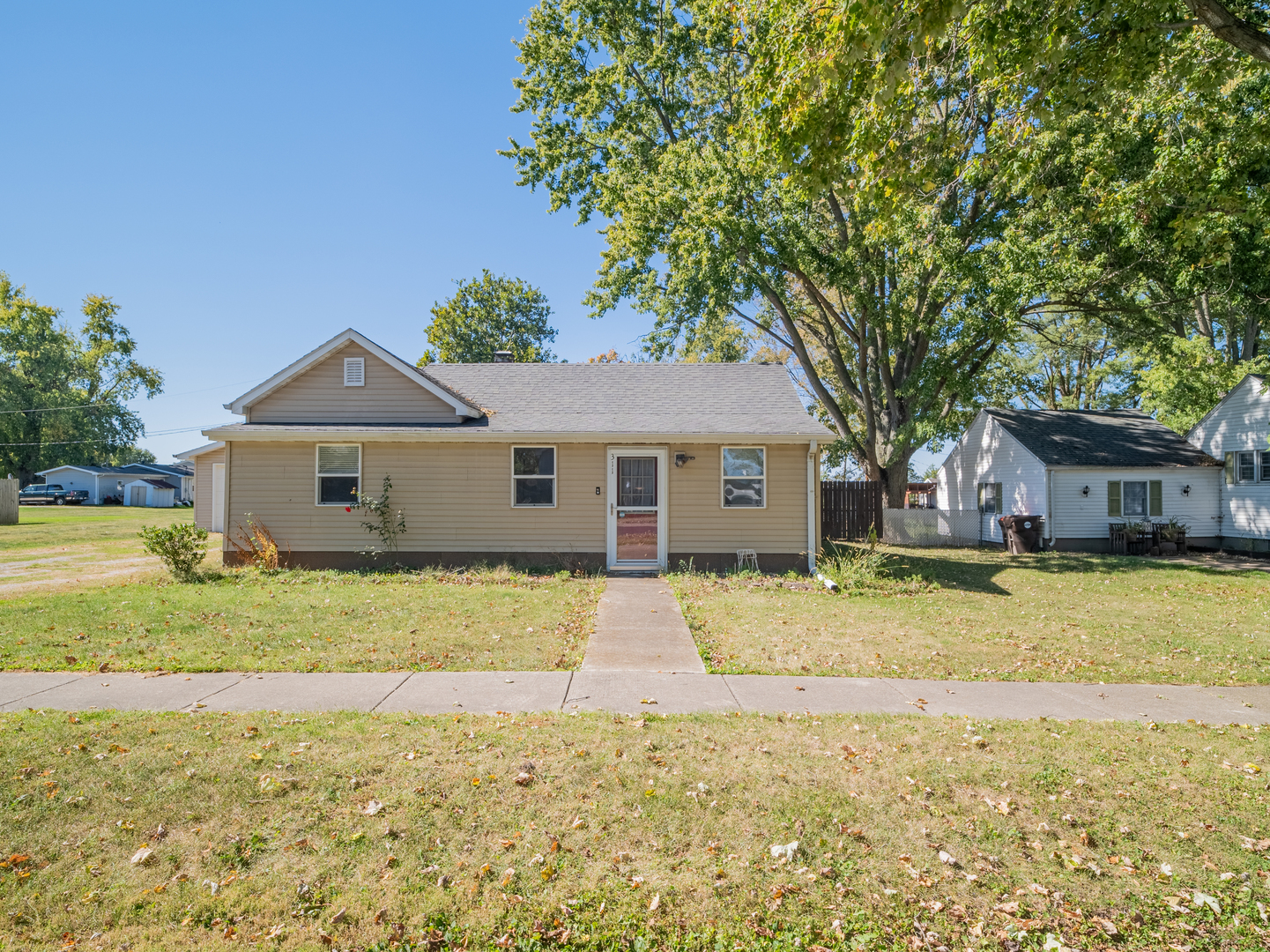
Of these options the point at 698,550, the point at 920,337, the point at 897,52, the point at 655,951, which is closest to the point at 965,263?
the point at 920,337

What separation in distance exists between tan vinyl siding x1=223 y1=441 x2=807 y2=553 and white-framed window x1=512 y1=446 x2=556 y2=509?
7.0 inches

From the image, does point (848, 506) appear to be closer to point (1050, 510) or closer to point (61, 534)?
point (1050, 510)

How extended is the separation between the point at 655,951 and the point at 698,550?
10.8 meters

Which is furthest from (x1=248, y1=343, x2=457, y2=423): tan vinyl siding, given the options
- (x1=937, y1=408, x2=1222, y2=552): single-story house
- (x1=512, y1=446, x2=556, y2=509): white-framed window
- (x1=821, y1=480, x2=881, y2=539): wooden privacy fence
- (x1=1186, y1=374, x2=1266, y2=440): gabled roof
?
(x1=1186, y1=374, x2=1266, y2=440): gabled roof

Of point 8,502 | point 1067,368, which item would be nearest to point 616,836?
point 8,502

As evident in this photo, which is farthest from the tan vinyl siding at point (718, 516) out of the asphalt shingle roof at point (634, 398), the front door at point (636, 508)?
the asphalt shingle roof at point (634, 398)

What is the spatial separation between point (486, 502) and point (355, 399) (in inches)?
146

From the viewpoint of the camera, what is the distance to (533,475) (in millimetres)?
13836

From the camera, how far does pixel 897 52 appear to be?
635 centimetres

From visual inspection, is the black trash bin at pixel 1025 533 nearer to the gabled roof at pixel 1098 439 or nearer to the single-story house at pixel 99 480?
the gabled roof at pixel 1098 439

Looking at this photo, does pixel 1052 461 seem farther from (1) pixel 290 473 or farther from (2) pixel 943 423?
(1) pixel 290 473

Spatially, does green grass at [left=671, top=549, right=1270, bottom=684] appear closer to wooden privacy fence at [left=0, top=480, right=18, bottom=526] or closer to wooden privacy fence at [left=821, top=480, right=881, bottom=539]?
wooden privacy fence at [left=821, top=480, right=881, bottom=539]

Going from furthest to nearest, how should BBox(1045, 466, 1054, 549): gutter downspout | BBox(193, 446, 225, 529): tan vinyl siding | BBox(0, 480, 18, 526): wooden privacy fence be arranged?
BBox(0, 480, 18, 526): wooden privacy fence < BBox(193, 446, 225, 529): tan vinyl siding < BBox(1045, 466, 1054, 549): gutter downspout

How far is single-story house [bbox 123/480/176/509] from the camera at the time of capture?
52375 millimetres
